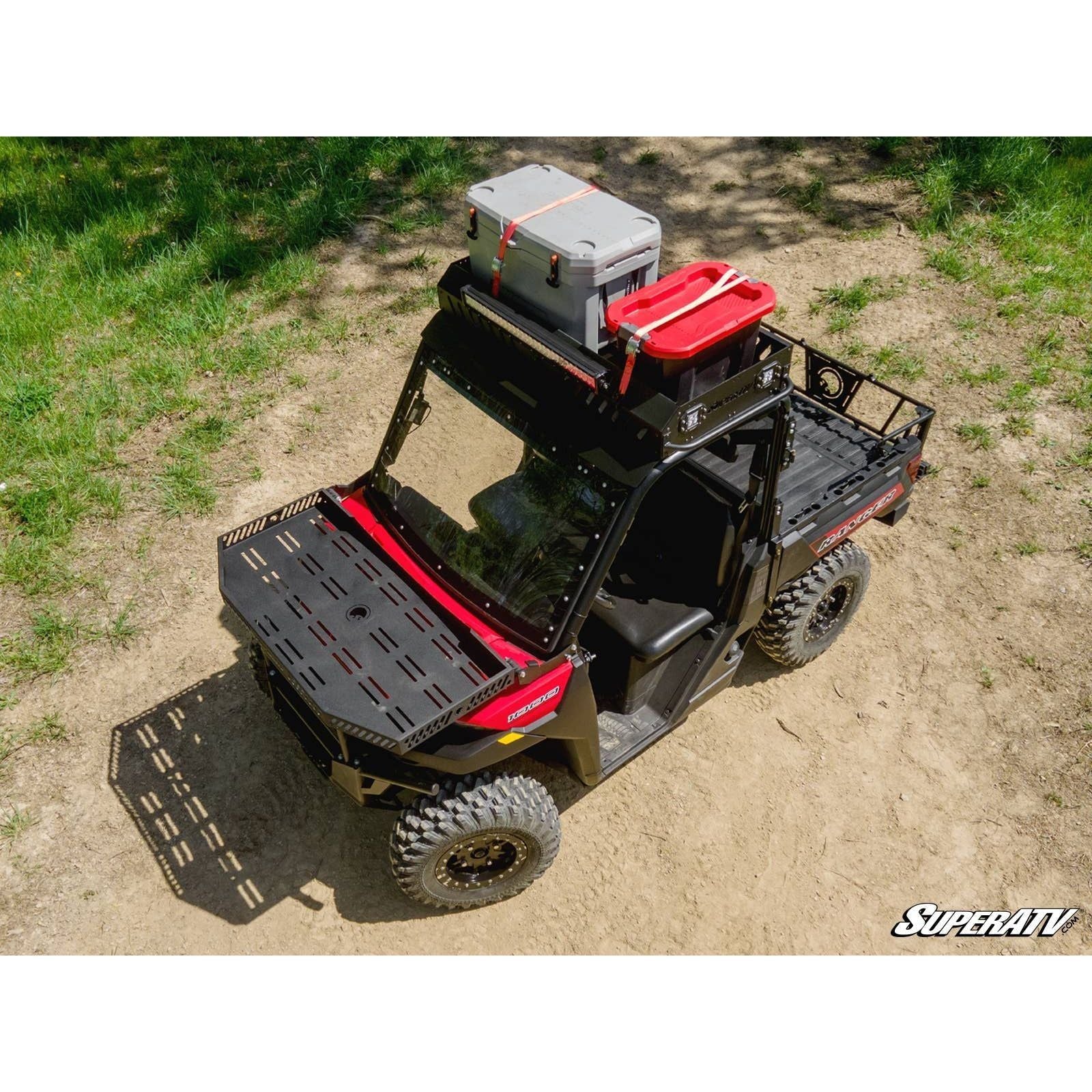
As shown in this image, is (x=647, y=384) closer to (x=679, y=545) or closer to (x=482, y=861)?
(x=679, y=545)

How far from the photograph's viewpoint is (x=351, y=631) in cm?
441

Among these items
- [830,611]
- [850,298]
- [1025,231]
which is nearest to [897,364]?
[850,298]

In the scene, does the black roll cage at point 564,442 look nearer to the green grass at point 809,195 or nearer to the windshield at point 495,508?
the windshield at point 495,508

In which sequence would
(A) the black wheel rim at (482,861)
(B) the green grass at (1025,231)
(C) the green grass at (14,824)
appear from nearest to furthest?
(A) the black wheel rim at (482,861)
(C) the green grass at (14,824)
(B) the green grass at (1025,231)

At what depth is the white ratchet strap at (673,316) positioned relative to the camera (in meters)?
3.96

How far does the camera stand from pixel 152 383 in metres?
7.62

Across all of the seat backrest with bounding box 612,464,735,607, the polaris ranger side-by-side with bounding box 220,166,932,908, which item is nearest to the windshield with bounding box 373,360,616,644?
the polaris ranger side-by-side with bounding box 220,166,932,908

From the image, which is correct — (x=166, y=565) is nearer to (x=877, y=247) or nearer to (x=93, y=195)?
(x=93, y=195)

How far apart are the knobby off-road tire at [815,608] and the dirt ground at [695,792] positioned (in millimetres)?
212

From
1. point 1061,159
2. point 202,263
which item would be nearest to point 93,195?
point 202,263

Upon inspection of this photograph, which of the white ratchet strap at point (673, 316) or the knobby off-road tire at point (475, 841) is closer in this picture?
the white ratchet strap at point (673, 316)

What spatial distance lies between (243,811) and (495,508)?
7.01ft

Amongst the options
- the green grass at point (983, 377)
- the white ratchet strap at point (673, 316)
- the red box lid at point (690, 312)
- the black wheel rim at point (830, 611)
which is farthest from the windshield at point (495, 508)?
the green grass at point (983, 377)

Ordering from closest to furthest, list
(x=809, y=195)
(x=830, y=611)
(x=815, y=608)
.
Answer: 1. (x=815, y=608)
2. (x=830, y=611)
3. (x=809, y=195)
